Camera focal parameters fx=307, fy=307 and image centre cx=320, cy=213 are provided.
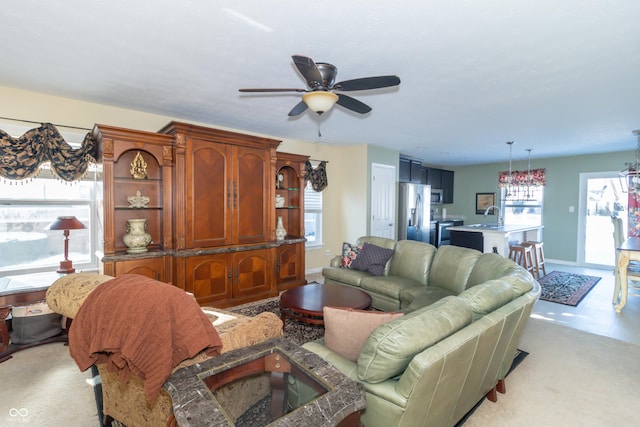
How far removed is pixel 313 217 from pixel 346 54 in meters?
3.94

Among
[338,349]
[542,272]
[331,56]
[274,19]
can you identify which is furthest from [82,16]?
[542,272]

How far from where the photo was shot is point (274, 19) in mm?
1918

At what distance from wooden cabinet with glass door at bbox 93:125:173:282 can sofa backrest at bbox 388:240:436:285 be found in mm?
2831

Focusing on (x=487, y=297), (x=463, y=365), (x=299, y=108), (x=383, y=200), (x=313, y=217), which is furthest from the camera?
(x=383, y=200)

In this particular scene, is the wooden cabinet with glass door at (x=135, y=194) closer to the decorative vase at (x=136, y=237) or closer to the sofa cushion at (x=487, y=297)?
the decorative vase at (x=136, y=237)

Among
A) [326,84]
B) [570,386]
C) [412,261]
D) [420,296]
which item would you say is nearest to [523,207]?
[412,261]

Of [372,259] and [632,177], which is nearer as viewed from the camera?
[372,259]

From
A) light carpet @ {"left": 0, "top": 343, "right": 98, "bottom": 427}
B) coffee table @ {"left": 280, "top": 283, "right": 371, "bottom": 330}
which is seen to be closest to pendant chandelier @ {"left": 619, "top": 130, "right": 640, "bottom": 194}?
coffee table @ {"left": 280, "top": 283, "right": 371, "bottom": 330}

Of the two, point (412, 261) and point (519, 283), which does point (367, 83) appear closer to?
point (519, 283)

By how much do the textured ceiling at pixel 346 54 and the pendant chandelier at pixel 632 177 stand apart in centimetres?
146

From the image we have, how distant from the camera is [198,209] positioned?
A: 376 centimetres

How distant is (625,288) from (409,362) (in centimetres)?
448

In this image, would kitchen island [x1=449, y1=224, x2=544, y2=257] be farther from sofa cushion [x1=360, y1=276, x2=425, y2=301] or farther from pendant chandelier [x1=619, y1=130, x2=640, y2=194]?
sofa cushion [x1=360, y1=276, x2=425, y2=301]

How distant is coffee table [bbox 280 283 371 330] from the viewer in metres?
2.83
